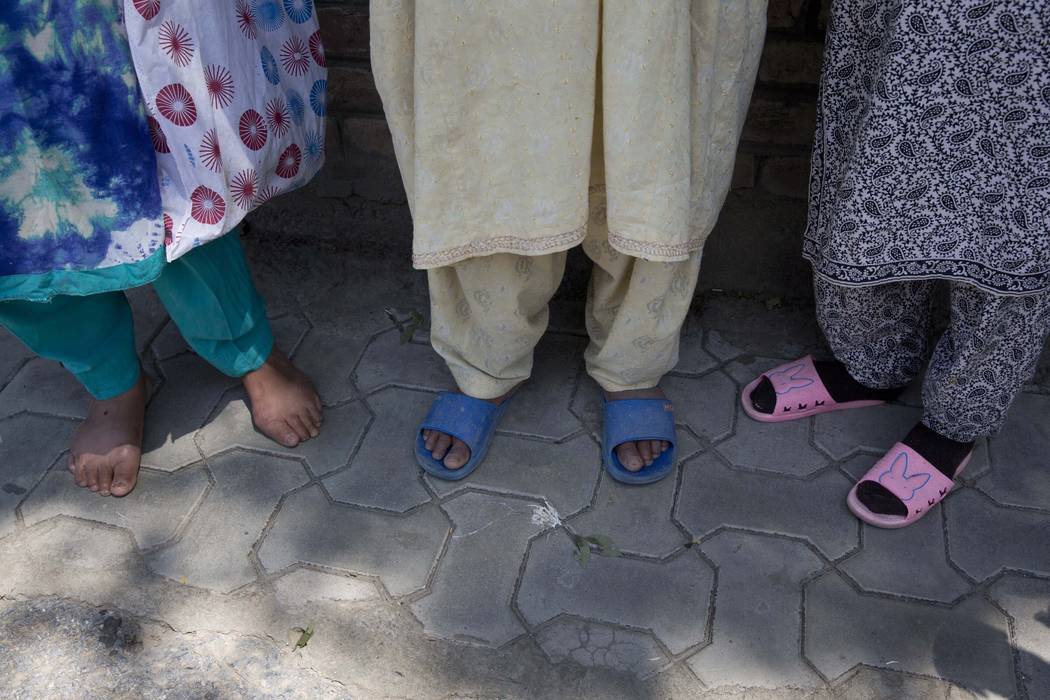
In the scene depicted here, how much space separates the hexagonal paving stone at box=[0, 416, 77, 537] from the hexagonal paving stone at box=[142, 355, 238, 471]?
208mm

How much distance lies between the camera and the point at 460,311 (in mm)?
2010

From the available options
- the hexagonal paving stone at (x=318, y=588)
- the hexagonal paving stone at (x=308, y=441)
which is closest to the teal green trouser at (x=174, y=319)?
the hexagonal paving stone at (x=308, y=441)

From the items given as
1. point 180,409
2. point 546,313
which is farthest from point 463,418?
Answer: point 180,409

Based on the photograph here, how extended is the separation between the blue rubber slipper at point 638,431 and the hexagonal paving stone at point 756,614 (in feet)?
0.73

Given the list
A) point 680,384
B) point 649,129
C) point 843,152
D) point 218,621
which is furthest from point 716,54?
point 218,621

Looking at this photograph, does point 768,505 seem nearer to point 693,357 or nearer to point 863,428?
point 863,428

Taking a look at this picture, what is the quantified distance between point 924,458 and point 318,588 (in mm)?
1430

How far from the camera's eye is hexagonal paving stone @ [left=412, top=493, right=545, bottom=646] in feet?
5.70

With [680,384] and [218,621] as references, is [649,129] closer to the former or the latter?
[680,384]

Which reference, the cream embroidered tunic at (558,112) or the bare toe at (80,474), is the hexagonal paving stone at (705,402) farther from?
the bare toe at (80,474)

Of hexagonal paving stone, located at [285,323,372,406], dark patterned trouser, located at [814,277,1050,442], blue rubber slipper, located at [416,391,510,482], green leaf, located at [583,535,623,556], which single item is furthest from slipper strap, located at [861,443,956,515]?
hexagonal paving stone, located at [285,323,372,406]

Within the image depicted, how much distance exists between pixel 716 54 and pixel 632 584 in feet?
3.62

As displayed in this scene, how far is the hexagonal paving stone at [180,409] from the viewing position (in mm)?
2129

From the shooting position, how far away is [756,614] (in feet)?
5.69
